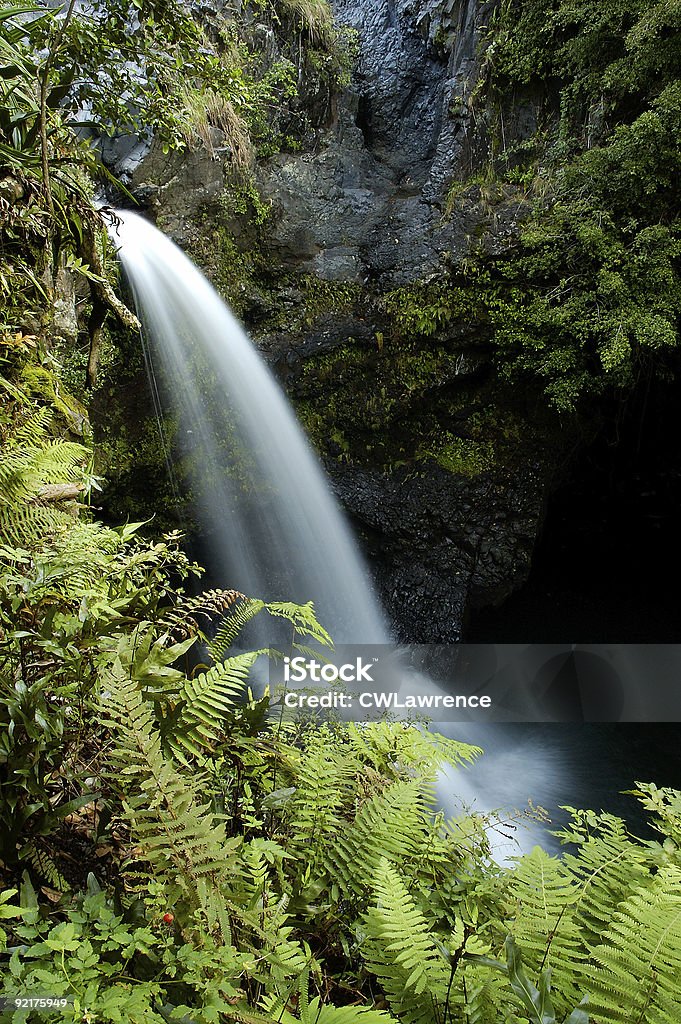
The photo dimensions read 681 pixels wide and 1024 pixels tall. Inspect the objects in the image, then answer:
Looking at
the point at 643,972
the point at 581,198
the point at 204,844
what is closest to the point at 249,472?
the point at 581,198

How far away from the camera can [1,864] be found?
116 centimetres

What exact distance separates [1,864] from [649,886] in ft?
4.47

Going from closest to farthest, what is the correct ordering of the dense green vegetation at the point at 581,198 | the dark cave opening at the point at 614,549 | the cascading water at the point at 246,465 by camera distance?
the dense green vegetation at the point at 581,198, the cascading water at the point at 246,465, the dark cave opening at the point at 614,549

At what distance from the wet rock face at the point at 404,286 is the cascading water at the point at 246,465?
28 centimetres

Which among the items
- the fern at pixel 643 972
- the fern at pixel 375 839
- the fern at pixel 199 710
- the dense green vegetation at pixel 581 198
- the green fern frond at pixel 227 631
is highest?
the dense green vegetation at pixel 581 198

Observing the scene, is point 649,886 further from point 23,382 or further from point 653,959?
point 23,382

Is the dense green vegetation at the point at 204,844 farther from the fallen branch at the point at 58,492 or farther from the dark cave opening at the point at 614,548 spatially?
the dark cave opening at the point at 614,548

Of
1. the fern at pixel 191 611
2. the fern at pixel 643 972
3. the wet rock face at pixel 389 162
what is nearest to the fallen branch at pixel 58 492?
the fern at pixel 191 611

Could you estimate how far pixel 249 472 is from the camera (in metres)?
7.23

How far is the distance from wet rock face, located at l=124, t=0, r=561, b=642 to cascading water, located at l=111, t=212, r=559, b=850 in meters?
0.28

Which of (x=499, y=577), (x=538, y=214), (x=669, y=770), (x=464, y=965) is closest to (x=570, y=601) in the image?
(x=499, y=577)

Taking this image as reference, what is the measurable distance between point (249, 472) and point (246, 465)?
0.09 metres

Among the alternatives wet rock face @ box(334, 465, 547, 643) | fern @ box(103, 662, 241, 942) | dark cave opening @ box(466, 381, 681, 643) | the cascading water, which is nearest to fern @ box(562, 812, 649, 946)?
fern @ box(103, 662, 241, 942)

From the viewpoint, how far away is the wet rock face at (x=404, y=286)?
22.5 ft
